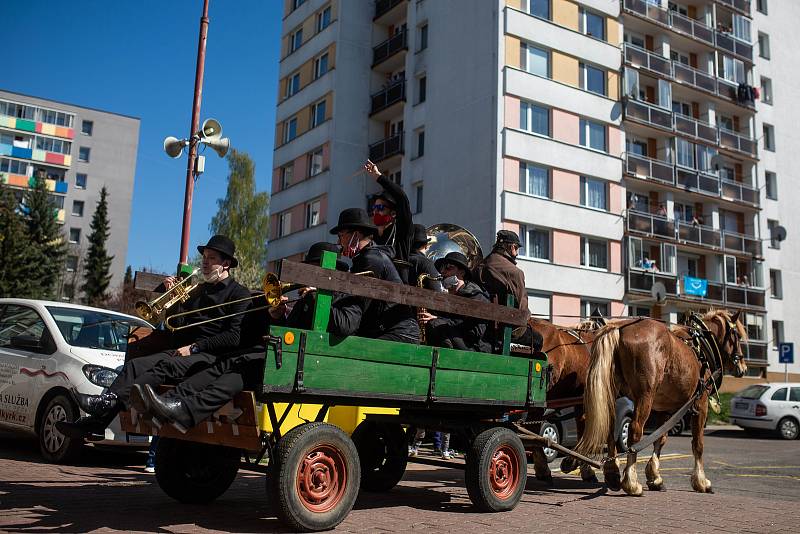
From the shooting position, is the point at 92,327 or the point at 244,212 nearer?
the point at 92,327

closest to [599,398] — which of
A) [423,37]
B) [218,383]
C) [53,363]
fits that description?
[218,383]

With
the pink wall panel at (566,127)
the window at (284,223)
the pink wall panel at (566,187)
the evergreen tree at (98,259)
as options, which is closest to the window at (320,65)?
the window at (284,223)

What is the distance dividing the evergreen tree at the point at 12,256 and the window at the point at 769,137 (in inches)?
1648

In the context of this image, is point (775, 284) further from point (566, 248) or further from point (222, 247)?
point (222, 247)

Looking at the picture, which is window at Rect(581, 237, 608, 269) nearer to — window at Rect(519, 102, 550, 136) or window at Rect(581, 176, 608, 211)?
window at Rect(581, 176, 608, 211)

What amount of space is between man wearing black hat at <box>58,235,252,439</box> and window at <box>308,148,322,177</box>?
31239 mm

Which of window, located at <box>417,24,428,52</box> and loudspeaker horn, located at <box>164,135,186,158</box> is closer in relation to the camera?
loudspeaker horn, located at <box>164,135,186,158</box>

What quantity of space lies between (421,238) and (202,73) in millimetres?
6623

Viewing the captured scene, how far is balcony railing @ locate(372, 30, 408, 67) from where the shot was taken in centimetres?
3603

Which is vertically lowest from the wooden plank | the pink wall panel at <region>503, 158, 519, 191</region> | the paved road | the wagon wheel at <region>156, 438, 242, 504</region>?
the paved road

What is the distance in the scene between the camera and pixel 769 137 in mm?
42062

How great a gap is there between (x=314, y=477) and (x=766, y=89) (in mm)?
44167

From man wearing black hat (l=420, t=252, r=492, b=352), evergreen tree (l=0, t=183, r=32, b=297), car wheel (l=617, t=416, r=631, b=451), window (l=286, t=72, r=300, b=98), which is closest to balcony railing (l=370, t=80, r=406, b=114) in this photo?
window (l=286, t=72, r=300, b=98)

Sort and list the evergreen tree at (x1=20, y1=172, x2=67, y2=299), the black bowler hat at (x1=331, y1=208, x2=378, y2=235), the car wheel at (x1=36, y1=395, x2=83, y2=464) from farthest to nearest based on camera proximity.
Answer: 1. the evergreen tree at (x1=20, y1=172, x2=67, y2=299)
2. the car wheel at (x1=36, y1=395, x2=83, y2=464)
3. the black bowler hat at (x1=331, y1=208, x2=378, y2=235)
